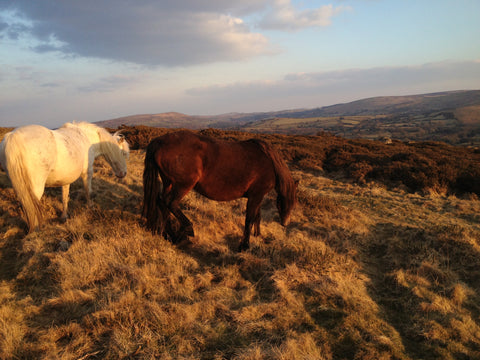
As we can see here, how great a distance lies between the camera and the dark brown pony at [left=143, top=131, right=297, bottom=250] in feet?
13.6

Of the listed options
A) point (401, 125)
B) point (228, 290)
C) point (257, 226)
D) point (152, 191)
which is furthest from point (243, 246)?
point (401, 125)

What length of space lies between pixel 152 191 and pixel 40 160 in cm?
170

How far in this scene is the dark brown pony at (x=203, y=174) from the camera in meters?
4.15

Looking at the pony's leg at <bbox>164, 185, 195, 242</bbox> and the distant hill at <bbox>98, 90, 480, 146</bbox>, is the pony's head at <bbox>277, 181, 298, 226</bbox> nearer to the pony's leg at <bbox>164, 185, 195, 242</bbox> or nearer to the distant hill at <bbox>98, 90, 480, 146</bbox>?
the pony's leg at <bbox>164, 185, 195, 242</bbox>

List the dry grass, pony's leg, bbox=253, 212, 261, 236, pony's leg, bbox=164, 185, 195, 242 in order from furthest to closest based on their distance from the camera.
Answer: pony's leg, bbox=253, 212, 261, 236 < pony's leg, bbox=164, 185, 195, 242 < the dry grass

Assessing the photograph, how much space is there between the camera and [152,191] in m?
4.36

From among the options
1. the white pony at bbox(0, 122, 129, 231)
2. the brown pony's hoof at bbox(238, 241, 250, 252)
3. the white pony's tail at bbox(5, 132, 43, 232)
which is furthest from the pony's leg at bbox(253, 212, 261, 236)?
the white pony's tail at bbox(5, 132, 43, 232)

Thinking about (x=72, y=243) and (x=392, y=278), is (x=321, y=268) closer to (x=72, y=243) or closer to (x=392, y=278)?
(x=392, y=278)

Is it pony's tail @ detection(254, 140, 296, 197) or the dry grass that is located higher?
pony's tail @ detection(254, 140, 296, 197)

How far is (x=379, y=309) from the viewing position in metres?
3.38

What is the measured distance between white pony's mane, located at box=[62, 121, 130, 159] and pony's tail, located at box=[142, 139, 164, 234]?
233 cm

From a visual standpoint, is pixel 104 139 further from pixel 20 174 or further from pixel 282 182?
pixel 282 182

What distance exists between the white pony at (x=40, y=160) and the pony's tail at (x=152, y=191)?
1.48 m

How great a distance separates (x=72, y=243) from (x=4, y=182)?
141 inches
